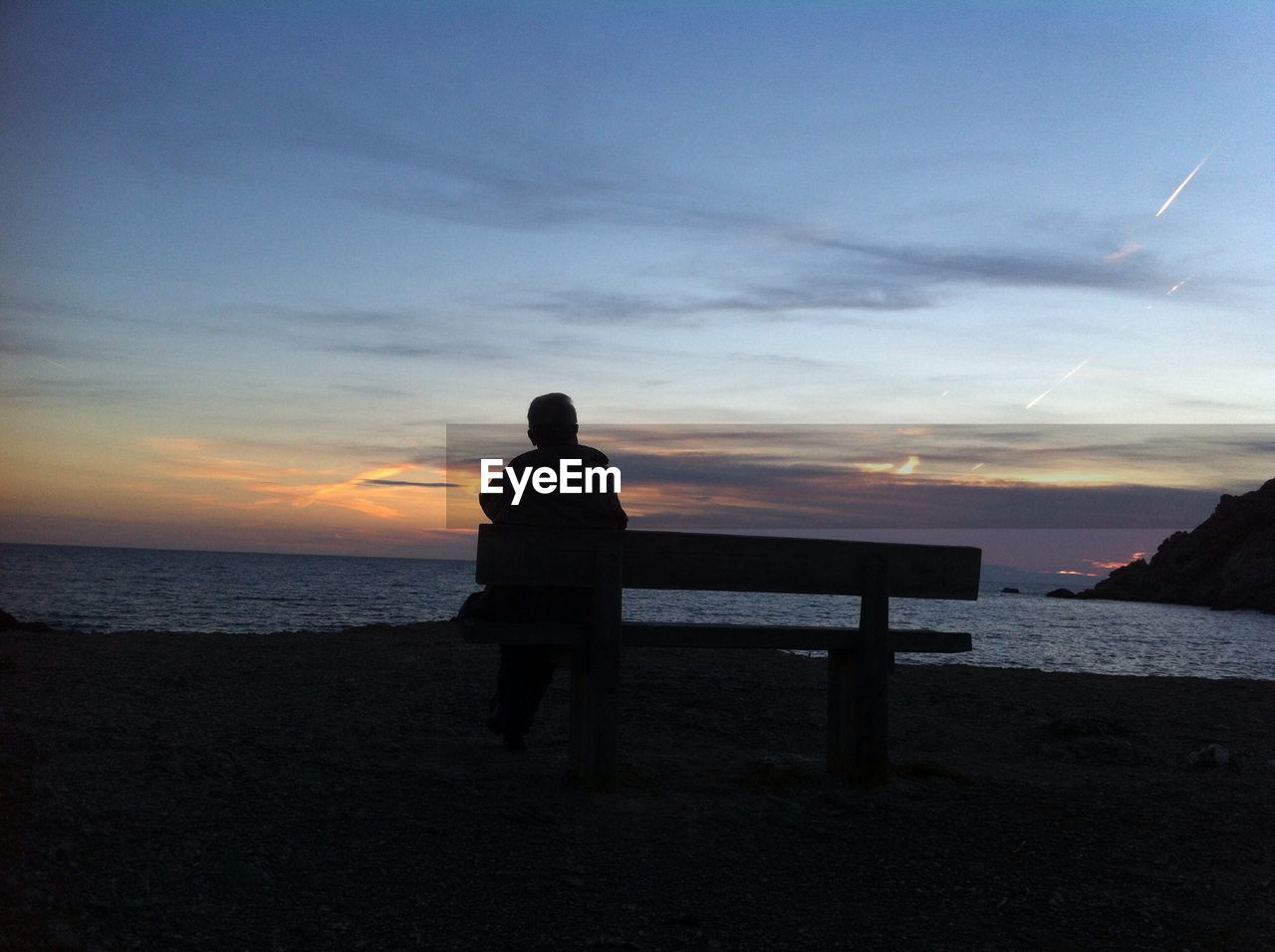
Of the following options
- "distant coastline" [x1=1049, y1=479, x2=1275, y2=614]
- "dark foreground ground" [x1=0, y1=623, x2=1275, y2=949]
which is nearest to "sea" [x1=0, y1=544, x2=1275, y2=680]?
"dark foreground ground" [x1=0, y1=623, x2=1275, y2=949]

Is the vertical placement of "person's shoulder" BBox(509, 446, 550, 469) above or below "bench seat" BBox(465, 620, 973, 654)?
above

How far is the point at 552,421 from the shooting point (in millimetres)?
5352

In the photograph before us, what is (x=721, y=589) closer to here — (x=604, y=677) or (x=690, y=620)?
(x=604, y=677)

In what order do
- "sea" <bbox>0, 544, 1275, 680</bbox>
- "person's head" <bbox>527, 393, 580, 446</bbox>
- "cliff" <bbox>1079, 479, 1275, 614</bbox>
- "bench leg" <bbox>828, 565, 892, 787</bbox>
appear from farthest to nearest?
"cliff" <bbox>1079, 479, 1275, 614</bbox>, "sea" <bbox>0, 544, 1275, 680</bbox>, "person's head" <bbox>527, 393, 580, 446</bbox>, "bench leg" <bbox>828, 565, 892, 787</bbox>

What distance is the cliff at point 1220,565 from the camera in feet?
300

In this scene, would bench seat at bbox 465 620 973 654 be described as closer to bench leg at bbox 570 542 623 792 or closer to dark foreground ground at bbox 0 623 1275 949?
bench leg at bbox 570 542 623 792

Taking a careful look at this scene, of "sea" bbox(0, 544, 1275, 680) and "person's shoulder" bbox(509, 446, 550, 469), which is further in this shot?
"sea" bbox(0, 544, 1275, 680)

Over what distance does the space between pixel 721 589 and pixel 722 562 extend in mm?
149

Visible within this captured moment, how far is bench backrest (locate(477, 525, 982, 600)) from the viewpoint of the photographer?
15.3ft

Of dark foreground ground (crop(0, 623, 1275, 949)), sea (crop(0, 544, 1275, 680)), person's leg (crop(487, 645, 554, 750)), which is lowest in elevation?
sea (crop(0, 544, 1275, 680))

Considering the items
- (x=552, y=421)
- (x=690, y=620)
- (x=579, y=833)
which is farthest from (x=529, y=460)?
(x=690, y=620)

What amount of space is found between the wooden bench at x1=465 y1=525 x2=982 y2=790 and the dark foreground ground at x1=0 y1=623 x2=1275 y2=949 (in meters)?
0.28

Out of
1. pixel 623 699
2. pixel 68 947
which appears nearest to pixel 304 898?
pixel 68 947

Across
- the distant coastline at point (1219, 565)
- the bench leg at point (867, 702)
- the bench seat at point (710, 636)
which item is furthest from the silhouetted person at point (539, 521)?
the distant coastline at point (1219, 565)
